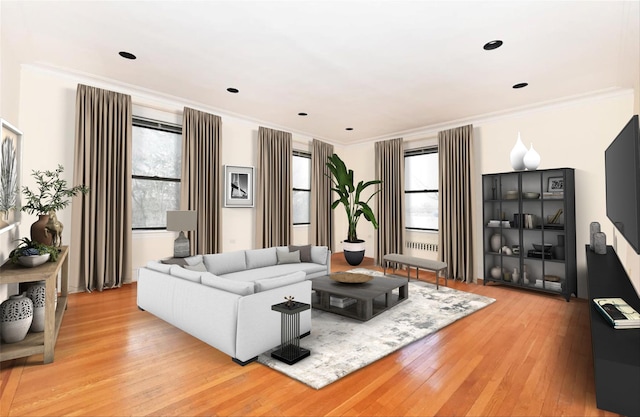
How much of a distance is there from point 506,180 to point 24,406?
20.1ft

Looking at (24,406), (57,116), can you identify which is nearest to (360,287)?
(24,406)

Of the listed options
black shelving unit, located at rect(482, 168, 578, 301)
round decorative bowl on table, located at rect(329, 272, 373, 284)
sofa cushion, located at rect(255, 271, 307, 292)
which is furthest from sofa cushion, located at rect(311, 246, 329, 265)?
black shelving unit, located at rect(482, 168, 578, 301)

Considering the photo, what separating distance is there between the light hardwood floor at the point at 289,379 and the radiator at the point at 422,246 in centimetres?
315

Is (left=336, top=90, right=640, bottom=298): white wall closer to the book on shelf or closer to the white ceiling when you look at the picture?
the white ceiling

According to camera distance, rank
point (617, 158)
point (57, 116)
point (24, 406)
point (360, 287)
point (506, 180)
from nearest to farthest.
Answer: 1. point (24, 406)
2. point (617, 158)
3. point (360, 287)
4. point (57, 116)
5. point (506, 180)

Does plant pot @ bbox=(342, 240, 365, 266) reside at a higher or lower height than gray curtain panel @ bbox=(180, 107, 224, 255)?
lower

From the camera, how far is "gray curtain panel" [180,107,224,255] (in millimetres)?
5293

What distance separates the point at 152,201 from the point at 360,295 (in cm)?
375

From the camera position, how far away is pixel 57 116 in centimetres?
428

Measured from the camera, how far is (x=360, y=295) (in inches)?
139

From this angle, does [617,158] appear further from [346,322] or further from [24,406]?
[24,406]

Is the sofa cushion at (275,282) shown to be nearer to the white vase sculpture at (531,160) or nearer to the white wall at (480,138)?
the white wall at (480,138)

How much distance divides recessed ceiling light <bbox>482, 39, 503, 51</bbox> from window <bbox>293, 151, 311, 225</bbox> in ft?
15.2

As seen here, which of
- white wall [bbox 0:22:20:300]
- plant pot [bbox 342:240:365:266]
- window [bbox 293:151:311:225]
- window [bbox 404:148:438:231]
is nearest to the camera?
white wall [bbox 0:22:20:300]
